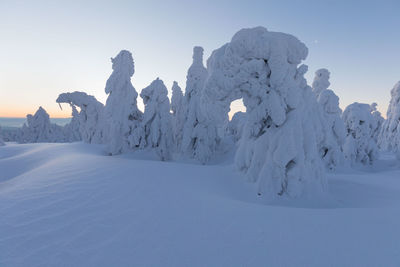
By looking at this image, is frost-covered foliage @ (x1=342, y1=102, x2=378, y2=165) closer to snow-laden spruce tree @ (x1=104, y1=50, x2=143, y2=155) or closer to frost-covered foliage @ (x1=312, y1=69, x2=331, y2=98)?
frost-covered foliage @ (x1=312, y1=69, x2=331, y2=98)

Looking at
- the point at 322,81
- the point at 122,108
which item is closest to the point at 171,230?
the point at 122,108

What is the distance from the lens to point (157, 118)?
13.1 metres

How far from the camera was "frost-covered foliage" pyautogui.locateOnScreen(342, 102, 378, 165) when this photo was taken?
1481 cm

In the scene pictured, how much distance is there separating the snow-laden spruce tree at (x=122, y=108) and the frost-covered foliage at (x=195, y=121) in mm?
4498

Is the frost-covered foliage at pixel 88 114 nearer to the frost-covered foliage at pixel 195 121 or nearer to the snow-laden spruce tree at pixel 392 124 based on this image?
the frost-covered foliage at pixel 195 121

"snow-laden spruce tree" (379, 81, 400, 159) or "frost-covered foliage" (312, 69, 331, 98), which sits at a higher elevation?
"frost-covered foliage" (312, 69, 331, 98)

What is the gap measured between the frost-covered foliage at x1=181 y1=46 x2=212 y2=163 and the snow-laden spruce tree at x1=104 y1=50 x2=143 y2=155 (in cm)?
450

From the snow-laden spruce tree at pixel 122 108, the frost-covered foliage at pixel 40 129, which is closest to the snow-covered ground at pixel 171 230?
the snow-laden spruce tree at pixel 122 108

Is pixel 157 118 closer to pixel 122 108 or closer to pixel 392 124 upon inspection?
pixel 122 108

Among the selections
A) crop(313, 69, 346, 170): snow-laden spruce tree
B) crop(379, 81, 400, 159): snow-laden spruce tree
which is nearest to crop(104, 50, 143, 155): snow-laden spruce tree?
crop(313, 69, 346, 170): snow-laden spruce tree

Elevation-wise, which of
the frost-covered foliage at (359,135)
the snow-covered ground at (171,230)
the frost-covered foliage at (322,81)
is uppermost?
the frost-covered foliage at (322,81)

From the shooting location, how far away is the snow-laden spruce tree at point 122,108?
42.9ft

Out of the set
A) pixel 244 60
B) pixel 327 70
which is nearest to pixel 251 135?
pixel 244 60

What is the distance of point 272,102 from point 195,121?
11.9 m
